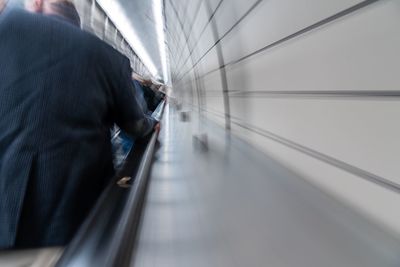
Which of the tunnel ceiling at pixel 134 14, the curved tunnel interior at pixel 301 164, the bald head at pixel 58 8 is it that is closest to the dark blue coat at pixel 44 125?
the bald head at pixel 58 8

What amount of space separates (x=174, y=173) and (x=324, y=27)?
99cm

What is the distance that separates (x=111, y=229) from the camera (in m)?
0.88

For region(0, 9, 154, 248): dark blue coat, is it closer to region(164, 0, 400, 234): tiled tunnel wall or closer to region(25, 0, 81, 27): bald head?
region(25, 0, 81, 27): bald head

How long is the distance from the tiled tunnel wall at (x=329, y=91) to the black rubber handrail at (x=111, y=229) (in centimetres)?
64

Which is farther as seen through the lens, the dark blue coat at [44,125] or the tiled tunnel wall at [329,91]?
the dark blue coat at [44,125]

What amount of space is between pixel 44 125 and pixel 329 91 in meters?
1.06

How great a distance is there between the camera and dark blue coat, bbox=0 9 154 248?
1071 mm

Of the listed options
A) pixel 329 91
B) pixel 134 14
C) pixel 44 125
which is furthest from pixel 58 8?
pixel 134 14

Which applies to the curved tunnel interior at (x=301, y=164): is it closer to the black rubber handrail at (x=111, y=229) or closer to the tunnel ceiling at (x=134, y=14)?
the black rubber handrail at (x=111, y=229)

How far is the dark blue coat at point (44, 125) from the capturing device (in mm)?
1071

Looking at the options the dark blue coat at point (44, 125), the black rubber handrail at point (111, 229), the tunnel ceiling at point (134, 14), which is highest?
the tunnel ceiling at point (134, 14)

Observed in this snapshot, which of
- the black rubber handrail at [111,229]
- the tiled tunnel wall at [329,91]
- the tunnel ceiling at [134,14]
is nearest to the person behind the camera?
the tiled tunnel wall at [329,91]

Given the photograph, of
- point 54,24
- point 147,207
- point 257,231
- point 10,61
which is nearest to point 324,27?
point 257,231

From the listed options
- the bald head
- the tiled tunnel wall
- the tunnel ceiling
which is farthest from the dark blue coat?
the tunnel ceiling
